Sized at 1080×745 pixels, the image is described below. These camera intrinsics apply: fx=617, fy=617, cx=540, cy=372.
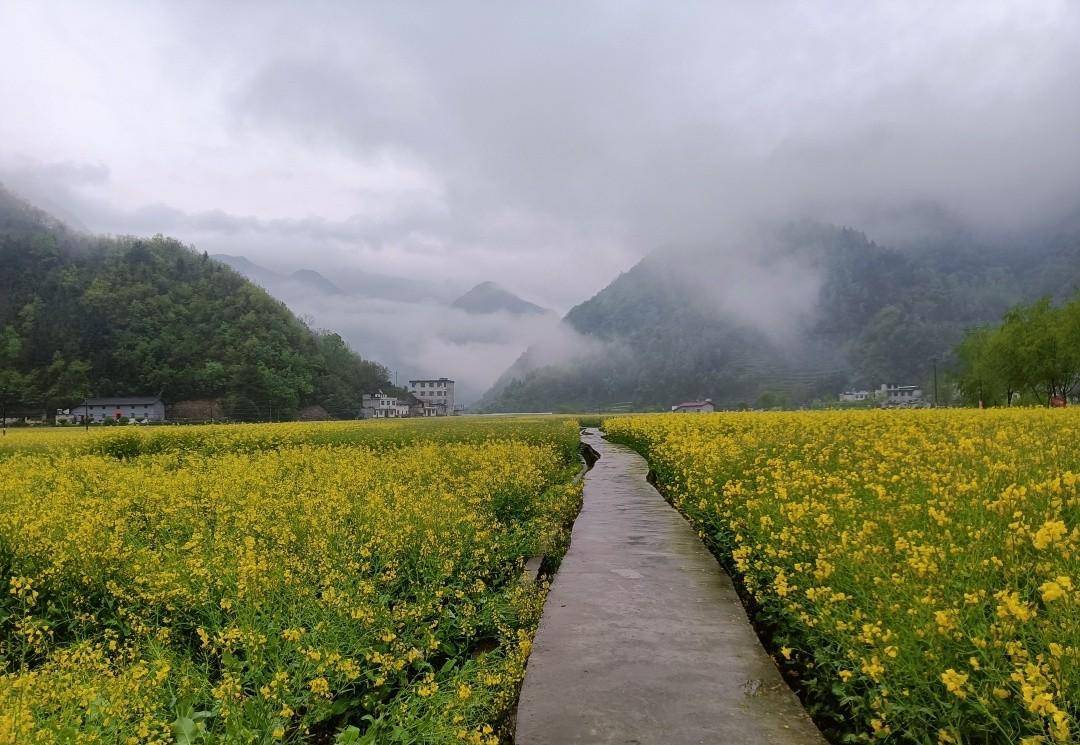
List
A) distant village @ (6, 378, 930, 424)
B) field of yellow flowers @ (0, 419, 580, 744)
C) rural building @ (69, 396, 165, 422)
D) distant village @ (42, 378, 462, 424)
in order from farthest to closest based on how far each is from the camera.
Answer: rural building @ (69, 396, 165, 422) < distant village @ (6, 378, 930, 424) < distant village @ (42, 378, 462, 424) < field of yellow flowers @ (0, 419, 580, 744)

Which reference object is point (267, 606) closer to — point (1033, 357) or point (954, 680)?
point (954, 680)

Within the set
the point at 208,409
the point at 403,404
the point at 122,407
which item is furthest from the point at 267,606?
the point at 403,404

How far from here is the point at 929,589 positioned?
2.99 m

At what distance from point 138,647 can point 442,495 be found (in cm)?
353

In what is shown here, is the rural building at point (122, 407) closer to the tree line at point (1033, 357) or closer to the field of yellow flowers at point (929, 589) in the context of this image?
the tree line at point (1033, 357)

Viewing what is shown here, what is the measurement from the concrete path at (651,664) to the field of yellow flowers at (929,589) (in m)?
0.31

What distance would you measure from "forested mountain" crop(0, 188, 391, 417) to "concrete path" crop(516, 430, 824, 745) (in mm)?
85423

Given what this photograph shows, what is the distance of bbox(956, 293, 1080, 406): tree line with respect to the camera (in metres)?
40.4

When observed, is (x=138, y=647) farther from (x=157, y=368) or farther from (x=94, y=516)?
(x=157, y=368)

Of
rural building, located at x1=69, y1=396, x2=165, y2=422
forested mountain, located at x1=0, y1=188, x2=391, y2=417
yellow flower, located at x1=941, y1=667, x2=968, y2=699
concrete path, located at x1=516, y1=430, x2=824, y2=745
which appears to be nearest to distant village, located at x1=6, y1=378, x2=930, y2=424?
rural building, located at x1=69, y1=396, x2=165, y2=422

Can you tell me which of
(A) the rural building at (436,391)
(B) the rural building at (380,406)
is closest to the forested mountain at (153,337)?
(B) the rural building at (380,406)

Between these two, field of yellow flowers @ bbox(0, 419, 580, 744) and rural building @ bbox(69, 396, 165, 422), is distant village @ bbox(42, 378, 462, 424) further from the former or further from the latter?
field of yellow flowers @ bbox(0, 419, 580, 744)

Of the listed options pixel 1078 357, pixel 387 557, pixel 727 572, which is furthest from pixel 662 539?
pixel 1078 357

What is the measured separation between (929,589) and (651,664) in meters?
2.11
